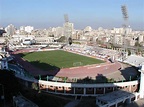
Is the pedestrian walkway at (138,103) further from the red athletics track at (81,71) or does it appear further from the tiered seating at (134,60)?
the tiered seating at (134,60)

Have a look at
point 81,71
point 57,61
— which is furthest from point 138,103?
point 57,61

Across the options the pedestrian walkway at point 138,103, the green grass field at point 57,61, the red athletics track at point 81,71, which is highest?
the green grass field at point 57,61

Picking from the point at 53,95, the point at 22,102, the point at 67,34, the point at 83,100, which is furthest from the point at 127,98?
the point at 67,34

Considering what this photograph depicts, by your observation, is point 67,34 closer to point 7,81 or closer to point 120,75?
point 120,75

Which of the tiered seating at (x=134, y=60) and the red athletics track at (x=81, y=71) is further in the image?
the tiered seating at (x=134, y=60)

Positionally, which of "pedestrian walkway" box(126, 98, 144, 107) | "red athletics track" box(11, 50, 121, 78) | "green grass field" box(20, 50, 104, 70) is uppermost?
"green grass field" box(20, 50, 104, 70)

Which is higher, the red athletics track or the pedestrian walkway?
the red athletics track

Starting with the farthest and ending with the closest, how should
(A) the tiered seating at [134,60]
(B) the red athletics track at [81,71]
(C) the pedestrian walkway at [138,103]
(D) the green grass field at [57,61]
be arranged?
(A) the tiered seating at [134,60]
(D) the green grass field at [57,61]
(B) the red athletics track at [81,71]
(C) the pedestrian walkway at [138,103]

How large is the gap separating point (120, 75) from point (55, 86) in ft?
28.3

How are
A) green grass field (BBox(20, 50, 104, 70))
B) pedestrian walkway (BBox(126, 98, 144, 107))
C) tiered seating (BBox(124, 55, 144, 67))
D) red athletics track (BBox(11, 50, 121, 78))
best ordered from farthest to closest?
tiered seating (BBox(124, 55, 144, 67)), green grass field (BBox(20, 50, 104, 70)), red athletics track (BBox(11, 50, 121, 78)), pedestrian walkway (BBox(126, 98, 144, 107))

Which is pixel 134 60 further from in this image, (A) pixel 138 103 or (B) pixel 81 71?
(A) pixel 138 103

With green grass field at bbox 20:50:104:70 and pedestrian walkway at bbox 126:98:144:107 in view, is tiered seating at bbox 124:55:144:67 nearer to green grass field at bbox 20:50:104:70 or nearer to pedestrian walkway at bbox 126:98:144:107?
green grass field at bbox 20:50:104:70

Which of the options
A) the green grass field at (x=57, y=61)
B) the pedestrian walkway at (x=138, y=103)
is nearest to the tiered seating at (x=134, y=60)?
the green grass field at (x=57, y=61)

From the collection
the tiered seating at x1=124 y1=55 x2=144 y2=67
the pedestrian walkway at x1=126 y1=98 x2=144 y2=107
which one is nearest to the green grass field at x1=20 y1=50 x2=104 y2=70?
the tiered seating at x1=124 y1=55 x2=144 y2=67
